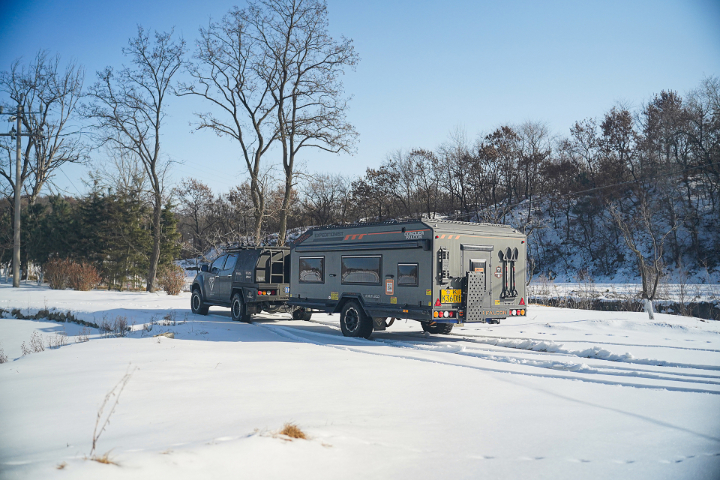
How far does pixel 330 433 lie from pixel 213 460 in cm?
120

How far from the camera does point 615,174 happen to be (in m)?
49.1

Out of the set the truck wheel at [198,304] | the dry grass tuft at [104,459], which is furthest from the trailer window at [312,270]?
the dry grass tuft at [104,459]

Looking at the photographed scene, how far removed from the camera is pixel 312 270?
14.5 m

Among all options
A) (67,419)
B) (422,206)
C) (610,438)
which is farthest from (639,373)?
(422,206)

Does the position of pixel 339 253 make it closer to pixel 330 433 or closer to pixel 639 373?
pixel 639 373

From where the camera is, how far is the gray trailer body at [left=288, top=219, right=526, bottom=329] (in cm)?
1173

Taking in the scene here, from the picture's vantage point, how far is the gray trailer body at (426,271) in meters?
11.7

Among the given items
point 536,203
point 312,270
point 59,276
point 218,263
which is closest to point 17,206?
point 59,276

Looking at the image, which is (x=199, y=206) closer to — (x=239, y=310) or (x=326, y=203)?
(x=326, y=203)

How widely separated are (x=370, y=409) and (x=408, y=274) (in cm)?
624

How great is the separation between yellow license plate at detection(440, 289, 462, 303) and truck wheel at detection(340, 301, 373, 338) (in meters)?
2.12

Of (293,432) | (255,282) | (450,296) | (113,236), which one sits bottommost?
(293,432)

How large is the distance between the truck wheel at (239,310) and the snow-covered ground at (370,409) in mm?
3956

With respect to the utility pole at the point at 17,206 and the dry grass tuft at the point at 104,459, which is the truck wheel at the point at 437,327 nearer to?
the dry grass tuft at the point at 104,459
